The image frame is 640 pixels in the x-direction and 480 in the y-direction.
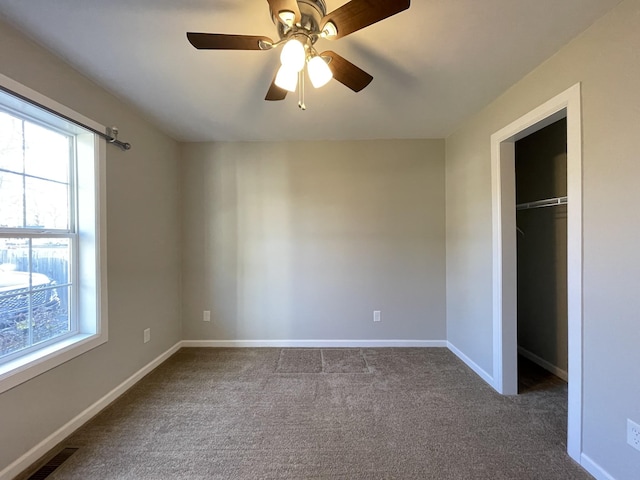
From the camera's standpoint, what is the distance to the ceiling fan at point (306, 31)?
112cm

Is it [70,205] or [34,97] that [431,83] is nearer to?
[34,97]

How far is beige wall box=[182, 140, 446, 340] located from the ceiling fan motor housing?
1.87 metres

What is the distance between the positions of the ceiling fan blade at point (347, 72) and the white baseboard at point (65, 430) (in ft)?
8.95

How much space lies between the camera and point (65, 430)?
1.77m

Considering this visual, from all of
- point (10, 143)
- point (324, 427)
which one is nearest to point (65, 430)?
point (324, 427)

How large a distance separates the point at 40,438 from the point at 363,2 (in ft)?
9.30

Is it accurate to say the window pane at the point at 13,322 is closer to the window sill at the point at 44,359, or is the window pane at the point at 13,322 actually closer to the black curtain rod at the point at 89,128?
the window sill at the point at 44,359

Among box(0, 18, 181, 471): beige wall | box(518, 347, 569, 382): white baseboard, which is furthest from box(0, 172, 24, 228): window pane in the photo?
box(518, 347, 569, 382): white baseboard

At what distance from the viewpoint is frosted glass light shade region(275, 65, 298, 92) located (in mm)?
1321

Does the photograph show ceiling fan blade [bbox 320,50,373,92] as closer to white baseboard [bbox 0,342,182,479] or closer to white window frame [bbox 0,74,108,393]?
white window frame [bbox 0,74,108,393]

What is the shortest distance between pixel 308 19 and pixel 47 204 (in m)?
2.03

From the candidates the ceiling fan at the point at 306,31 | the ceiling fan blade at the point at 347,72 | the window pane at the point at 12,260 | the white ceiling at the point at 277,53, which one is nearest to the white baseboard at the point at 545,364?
the white ceiling at the point at 277,53

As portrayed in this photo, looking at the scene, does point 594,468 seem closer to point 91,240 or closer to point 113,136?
point 91,240

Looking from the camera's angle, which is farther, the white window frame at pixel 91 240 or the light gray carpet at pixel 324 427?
the white window frame at pixel 91 240
